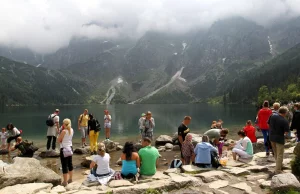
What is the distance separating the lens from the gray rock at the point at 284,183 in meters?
9.37

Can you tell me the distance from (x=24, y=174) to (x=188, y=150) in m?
8.43

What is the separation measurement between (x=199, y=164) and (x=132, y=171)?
3640mm

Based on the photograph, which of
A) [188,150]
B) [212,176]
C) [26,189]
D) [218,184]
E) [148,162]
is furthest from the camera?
[188,150]

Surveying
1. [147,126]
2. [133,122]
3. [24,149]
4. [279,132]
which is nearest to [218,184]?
[279,132]

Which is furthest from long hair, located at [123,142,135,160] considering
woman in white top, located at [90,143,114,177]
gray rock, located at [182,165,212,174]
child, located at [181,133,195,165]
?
child, located at [181,133,195,165]

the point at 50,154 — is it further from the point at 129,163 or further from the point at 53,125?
the point at 129,163

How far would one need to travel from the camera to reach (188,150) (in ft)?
49.0

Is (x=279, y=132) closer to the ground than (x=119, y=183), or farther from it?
farther from it

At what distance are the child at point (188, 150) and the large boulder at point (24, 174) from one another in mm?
6822

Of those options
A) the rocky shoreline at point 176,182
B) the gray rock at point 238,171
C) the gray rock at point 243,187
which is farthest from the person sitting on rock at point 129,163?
the gray rock at point 238,171

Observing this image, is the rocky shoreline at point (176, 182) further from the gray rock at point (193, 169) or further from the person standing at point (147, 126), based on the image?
the person standing at point (147, 126)

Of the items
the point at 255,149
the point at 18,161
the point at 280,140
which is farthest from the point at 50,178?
the point at 255,149

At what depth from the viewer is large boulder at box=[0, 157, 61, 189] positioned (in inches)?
453

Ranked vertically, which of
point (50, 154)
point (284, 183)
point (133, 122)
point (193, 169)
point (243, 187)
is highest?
point (284, 183)
